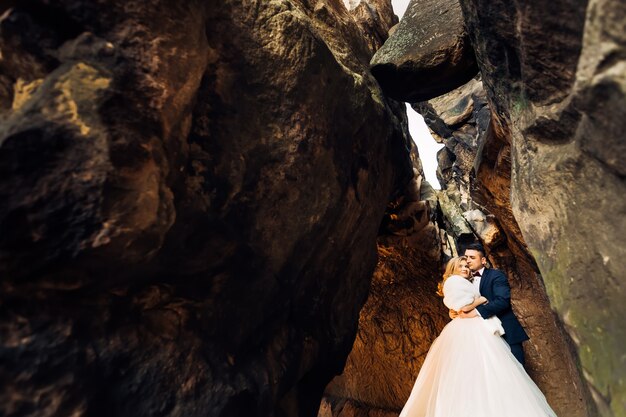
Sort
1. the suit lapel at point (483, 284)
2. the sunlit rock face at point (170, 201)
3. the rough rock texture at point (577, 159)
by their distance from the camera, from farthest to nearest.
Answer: the suit lapel at point (483, 284), the sunlit rock face at point (170, 201), the rough rock texture at point (577, 159)

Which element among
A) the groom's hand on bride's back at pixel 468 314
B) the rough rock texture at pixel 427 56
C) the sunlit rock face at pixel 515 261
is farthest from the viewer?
the sunlit rock face at pixel 515 261

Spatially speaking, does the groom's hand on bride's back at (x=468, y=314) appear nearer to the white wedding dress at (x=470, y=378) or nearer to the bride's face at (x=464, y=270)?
the white wedding dress at (x=470, y=378)

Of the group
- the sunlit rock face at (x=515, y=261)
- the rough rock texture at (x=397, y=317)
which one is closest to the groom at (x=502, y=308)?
the sunlit rock face at (x=515, y=261)

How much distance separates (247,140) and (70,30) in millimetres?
1282

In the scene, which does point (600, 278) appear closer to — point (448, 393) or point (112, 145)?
point (448, 393)

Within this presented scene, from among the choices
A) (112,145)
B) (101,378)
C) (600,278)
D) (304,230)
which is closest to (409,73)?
(304,230)

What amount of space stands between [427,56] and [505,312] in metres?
3.01

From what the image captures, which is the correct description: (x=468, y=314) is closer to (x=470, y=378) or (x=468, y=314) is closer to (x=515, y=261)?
(x=470, y=378)

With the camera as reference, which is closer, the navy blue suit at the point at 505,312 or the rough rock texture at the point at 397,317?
the navy blue suit at the point at 505,312

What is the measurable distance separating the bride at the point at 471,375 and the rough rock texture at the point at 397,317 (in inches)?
133

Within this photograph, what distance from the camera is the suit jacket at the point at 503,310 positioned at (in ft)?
11.7

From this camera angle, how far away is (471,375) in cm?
312

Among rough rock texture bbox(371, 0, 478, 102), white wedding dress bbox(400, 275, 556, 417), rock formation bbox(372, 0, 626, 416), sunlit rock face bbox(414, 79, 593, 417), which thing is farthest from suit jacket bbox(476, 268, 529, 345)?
rough rock texture bbox(371, 0, 478, 102)

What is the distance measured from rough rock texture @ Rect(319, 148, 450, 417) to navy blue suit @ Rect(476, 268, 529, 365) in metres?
3.50
